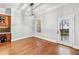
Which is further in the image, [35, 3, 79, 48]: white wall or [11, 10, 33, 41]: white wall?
[11, 10, 33, 41]: white wall

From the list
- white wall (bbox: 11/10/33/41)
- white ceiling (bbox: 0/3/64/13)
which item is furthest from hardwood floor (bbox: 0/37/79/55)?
white ceiling (bbox: 0/3/64/13)

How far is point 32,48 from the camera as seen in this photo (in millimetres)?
2240

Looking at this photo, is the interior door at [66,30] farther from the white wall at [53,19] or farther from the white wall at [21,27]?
the white wall at [21,27]

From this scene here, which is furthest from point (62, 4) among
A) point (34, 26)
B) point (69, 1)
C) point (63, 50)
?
point (63, 50)

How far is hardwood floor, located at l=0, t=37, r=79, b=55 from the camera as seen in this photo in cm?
220

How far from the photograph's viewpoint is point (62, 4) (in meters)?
2.18

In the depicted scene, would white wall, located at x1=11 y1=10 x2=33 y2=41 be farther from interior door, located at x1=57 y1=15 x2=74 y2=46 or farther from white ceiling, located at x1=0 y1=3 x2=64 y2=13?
interior door, located at x1=57 y1=15 x2=74 y2=46

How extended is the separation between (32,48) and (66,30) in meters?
0.75

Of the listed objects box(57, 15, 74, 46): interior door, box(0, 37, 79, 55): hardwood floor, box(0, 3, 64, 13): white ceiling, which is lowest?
box(0, 37, 79, 55): hardwood floor

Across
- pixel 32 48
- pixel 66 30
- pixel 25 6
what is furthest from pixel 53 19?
pixel 32 48

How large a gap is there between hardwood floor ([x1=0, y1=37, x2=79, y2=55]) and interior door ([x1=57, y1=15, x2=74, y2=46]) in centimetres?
13

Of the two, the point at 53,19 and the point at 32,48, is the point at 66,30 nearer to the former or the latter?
the point at 53,19

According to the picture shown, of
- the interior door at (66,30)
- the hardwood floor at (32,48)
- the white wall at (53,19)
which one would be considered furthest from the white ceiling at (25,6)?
the hardwood floor at (32,48)

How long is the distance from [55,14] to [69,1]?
1.17ft
